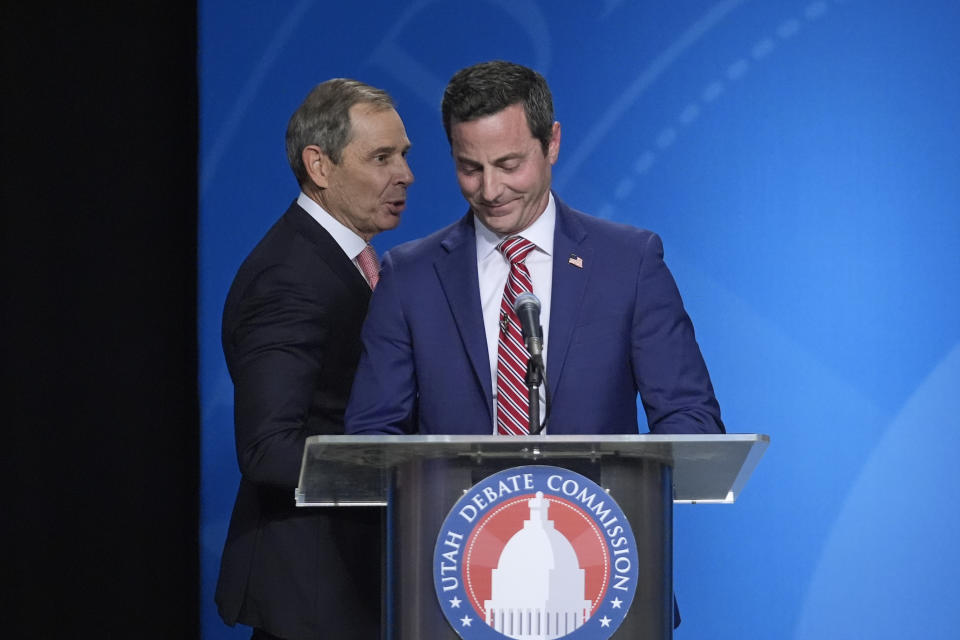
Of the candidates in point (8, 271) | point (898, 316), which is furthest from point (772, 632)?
point (8, 271)

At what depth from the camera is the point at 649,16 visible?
392cm

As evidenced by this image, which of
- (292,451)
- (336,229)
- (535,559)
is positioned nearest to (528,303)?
(535,559)

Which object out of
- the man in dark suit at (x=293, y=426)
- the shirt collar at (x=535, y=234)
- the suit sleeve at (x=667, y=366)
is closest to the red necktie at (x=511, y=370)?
the shirt collar at (x=535, y=234)

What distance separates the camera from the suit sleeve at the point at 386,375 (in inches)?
96.9

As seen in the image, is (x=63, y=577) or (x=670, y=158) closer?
(x=63, y=577)

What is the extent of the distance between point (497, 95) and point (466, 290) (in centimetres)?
37

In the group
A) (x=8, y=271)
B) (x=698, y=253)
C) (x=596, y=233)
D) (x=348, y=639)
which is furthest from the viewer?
(x=698, y=253)

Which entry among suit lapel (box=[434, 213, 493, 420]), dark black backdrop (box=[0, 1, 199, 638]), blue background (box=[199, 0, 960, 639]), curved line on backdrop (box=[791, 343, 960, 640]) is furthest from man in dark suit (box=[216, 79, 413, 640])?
curved line on backdrop (box=[791, 343, 960, 640])

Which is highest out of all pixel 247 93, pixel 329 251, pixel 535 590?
pixel 247 93

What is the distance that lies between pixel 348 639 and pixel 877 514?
1.70m

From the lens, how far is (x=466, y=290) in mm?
2516

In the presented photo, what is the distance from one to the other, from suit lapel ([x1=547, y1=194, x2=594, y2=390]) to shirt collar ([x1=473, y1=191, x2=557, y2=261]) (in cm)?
2

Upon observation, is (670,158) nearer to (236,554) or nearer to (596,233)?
(596,233)

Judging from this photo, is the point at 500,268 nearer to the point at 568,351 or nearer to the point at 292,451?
the point at 568,351
